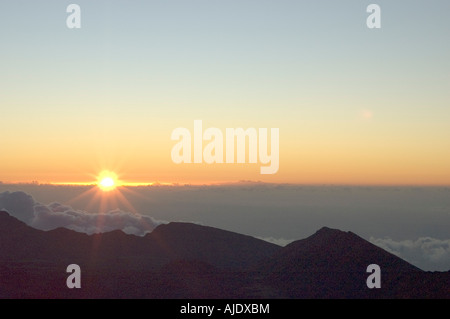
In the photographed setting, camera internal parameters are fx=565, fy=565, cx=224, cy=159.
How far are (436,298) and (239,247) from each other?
7486 centimetres

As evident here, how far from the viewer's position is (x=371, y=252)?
9506cm

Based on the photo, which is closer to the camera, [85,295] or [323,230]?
[85,295]

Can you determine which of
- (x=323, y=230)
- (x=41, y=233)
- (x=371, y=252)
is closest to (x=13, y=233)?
(x=41, y=233)

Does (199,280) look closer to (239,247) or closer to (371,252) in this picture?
(371,252)

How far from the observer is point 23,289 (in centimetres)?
8594

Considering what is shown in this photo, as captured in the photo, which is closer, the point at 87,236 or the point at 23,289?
the point at 23,289

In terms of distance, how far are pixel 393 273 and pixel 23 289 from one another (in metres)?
57.1
